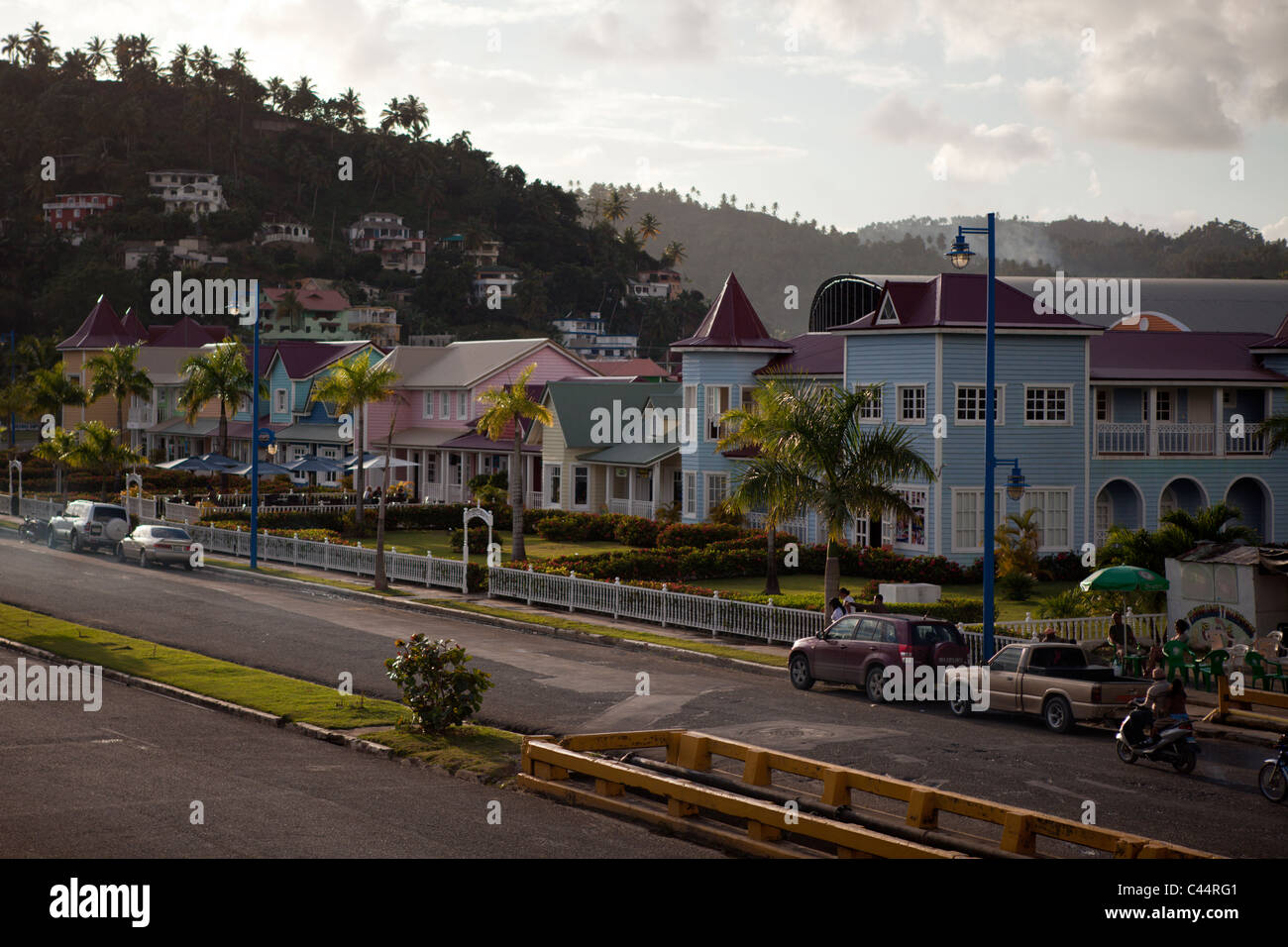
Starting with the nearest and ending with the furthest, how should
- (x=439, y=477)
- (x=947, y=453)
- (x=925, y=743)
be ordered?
(x=925, y=743)
(x=947, y=453)
(x=439, y=477)

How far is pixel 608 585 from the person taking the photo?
35.6m

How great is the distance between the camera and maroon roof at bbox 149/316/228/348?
113 meters

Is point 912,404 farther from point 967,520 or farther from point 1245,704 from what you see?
point 1245,704

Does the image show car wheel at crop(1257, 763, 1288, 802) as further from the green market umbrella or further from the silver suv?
the silver suv

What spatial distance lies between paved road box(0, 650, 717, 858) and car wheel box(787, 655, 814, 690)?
9.84m

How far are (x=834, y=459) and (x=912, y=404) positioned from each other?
15.5 metres

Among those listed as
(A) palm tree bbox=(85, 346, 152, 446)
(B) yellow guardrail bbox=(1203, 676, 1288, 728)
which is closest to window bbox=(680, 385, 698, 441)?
(B) yellow guardrail bbox=(1203, 676, 1288, 728)

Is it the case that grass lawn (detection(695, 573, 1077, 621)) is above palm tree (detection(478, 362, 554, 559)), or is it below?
below

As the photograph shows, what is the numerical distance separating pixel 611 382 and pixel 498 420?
54.7 ft

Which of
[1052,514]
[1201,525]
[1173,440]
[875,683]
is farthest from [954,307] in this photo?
[875,683]

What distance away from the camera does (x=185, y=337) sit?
373 ft

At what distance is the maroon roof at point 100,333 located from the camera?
10138 cm
